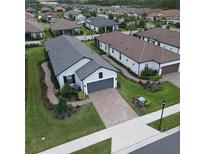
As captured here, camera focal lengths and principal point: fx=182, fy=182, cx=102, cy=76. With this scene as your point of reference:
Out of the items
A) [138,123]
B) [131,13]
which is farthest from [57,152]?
[131,13]

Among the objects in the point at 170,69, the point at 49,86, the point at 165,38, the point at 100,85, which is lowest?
the point at 49,86

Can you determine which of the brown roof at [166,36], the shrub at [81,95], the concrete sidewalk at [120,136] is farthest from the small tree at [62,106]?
the brown roof at [166,36]

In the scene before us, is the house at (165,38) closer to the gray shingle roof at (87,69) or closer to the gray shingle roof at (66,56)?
the gray shingle roof at (66,56)

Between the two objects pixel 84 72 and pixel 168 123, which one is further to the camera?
pixel 84 72

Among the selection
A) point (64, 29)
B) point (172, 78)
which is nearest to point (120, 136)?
point (172, 78)

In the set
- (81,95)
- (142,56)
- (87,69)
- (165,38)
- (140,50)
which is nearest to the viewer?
(81,95)

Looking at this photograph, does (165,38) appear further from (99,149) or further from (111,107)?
(99,149)
